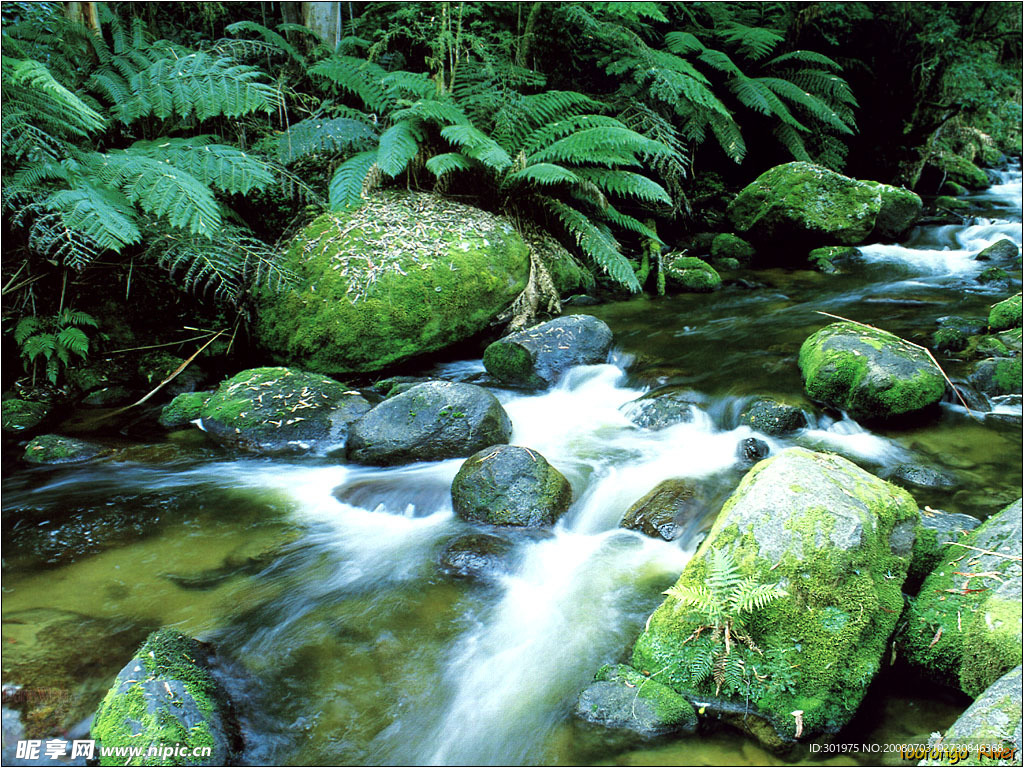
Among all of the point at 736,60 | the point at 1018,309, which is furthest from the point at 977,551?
the point at 736,60

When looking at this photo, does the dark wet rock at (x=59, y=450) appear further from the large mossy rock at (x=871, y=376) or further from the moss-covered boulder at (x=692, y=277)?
the moss-covered boulder at (x=692, y=277)

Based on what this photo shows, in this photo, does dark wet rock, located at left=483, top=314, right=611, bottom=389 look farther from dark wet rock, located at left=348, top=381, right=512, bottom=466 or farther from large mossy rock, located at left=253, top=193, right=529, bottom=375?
dark wet rock, located at left=348, top=381, right=512, bottom=466

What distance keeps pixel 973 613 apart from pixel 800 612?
0.66 m

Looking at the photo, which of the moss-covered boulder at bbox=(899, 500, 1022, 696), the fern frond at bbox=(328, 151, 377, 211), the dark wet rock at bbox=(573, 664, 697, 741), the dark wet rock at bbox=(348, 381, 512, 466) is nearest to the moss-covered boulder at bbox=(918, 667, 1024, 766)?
the moss-covered boulder at bbox=(899, 500, 1022, 696)

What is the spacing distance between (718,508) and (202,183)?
14.5 feet

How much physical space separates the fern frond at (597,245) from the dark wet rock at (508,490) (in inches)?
128

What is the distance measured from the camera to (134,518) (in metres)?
3.64

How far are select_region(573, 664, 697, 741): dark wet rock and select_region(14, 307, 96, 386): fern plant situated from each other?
15.2 feet

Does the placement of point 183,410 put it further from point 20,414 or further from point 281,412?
point 20,414

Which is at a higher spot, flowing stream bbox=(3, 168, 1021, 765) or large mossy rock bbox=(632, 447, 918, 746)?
large mossy rock bbox=(632, 447, 918, 746)

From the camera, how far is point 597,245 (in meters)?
6.68

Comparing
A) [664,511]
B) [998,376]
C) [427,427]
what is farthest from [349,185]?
[998,376]

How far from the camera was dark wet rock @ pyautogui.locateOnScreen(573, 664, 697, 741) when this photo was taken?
2232 mm

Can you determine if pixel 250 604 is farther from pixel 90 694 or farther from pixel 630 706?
pixel 630 706
